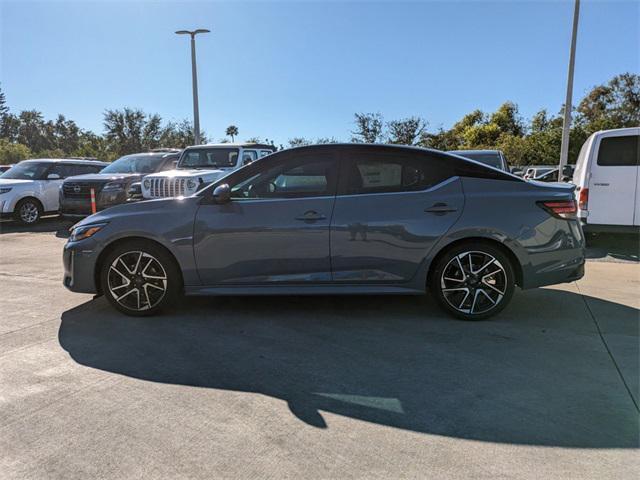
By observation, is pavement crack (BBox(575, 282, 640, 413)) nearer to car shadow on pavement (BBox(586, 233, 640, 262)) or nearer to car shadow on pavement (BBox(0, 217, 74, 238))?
car shadow on pavement (BBox(586, 233, 640, 262))

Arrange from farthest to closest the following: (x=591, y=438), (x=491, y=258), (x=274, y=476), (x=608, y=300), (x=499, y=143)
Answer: (x=499, y=143) < (x=608, y=300) < (x=491, y=258) < (x=591, y=438) < (x=274, y=476)

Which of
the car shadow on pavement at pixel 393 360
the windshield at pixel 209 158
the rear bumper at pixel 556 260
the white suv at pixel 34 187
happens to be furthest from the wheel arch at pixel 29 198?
the rear bumper at pixel 556 260

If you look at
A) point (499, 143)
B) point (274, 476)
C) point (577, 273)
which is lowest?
point (274, 476)

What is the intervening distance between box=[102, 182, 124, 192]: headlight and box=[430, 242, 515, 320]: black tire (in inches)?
361

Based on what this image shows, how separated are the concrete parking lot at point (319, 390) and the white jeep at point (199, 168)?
15.1 ft

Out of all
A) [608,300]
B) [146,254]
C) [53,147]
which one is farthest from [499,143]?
[53,147]

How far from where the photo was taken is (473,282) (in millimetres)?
4660

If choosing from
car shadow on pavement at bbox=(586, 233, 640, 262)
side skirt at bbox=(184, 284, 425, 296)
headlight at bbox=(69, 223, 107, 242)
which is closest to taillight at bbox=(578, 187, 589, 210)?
car shadow on pavement at bbox=(586, 233, 640, 262)

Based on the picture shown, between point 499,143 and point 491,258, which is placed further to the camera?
point 499,143

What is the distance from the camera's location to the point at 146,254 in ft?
15.7

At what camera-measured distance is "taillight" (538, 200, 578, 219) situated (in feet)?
15.1

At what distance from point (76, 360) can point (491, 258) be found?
366cm

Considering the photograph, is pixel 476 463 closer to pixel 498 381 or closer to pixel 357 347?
pixel 498 381

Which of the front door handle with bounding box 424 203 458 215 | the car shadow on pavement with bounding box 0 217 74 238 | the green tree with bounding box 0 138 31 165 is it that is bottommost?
the car shadow on pavement with bounding box 0 217 74 238
